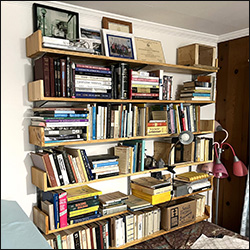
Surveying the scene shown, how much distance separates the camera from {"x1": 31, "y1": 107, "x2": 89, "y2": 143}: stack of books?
5.48 ft

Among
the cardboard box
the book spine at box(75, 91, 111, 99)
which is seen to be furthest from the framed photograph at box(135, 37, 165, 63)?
the cardboard box

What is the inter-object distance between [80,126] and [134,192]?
2.80 ft

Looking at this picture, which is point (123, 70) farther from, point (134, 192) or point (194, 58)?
point (134, 192)

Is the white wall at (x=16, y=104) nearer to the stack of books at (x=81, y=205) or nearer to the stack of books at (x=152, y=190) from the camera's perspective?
the stack of books at (x=81, y=205)

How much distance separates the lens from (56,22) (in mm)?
1840

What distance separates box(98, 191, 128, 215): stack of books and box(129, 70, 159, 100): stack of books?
804 millimetres

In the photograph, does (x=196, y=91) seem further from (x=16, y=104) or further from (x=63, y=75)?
(x=16, y=104)

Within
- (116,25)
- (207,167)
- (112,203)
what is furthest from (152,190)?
(116,25)

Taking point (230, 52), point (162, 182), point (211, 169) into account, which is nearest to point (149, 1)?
point (162, 182)

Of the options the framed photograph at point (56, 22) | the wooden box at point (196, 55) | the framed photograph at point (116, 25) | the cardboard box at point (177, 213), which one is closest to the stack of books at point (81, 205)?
the cardboard box at point (177, 213)

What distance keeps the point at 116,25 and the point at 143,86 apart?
21.3 inches

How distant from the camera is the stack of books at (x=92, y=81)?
1.76 meters

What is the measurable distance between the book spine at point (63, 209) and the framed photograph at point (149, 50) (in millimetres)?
1226

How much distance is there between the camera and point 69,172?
177cm
